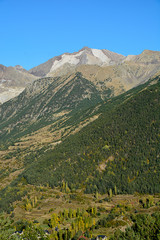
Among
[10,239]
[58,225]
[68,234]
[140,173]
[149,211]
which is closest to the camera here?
[10,239]

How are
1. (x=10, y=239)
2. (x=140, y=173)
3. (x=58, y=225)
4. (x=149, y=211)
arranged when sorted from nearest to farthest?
(x=10, y=239)
(x=58, y=225)
(x=149, y=211)
(x=140, y=173)

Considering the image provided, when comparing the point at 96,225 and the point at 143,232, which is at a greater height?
the point at 96,225

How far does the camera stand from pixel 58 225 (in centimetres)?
12644

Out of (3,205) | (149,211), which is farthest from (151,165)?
(3,205)

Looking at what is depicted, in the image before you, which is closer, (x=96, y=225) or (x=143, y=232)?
(x=143, y=232)

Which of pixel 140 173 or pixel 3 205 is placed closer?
pixel 3 205

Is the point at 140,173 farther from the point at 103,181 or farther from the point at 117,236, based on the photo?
the point at 117,236

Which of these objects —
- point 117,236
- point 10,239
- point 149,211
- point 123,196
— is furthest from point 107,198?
point 10,239

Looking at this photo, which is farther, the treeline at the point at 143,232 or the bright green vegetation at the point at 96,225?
the bright green vegetation at the point at 96,225

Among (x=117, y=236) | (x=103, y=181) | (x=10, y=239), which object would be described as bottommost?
(x=117, y=236)

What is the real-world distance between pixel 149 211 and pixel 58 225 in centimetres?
5336

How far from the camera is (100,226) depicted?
128125 mm

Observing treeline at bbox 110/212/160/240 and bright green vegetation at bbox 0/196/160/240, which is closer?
treeline at bbox 110/212/160/240

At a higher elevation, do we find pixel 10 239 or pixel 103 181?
pixel 103 181
